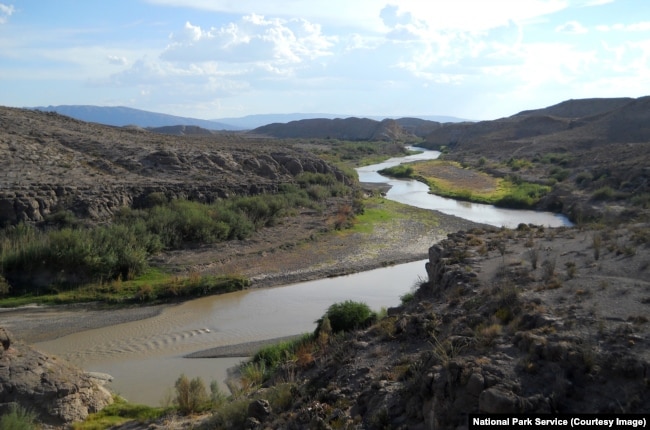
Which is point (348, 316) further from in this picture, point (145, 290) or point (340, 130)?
point (340, 130)

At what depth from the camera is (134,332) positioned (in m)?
20.2

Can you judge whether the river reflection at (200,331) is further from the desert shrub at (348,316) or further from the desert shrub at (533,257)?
the desert shrub at (533,257)

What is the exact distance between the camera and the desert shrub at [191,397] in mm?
12711

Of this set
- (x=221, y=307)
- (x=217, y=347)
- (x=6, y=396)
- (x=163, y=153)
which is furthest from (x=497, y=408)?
(x=163, y=153)

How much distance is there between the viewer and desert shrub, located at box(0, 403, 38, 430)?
35.3 feet

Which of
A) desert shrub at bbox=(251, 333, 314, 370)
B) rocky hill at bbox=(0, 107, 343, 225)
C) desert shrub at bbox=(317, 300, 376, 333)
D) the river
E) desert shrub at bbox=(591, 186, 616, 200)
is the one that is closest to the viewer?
desert shrub at bbox=(251, 333, 314, 370)

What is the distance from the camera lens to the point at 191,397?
12875 mm

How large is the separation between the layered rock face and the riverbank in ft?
21.1

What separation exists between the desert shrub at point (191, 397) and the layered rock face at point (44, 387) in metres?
2.08

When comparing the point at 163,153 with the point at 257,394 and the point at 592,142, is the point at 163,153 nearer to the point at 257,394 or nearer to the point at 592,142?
the point at 257,394

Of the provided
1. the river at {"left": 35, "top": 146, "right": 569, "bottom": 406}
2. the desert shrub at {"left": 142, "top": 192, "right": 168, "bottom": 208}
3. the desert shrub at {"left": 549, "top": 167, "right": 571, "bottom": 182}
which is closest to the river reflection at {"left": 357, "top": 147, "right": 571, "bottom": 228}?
the desert shrub at {"left": 549, "top": 167, "right": 571, "bottom": 182}

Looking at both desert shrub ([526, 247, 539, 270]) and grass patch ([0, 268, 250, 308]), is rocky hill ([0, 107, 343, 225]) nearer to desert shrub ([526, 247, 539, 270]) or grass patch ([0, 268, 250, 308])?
grass patch ([0, 268, 250, 308])

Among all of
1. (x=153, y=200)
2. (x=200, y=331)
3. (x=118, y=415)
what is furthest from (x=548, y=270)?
(x=153, y=200)

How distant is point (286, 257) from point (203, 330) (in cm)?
998
